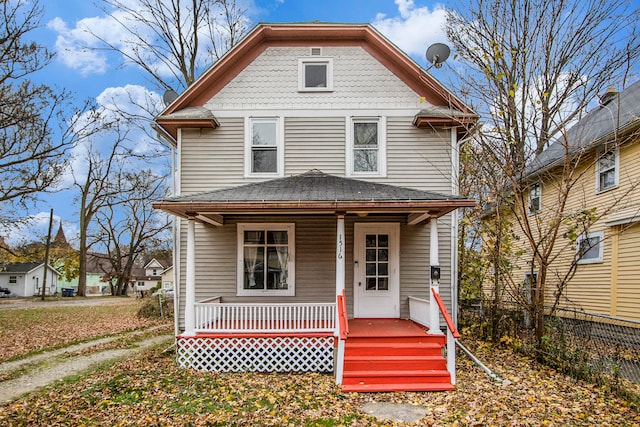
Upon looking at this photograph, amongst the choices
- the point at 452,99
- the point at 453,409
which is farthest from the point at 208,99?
the point at 453,409

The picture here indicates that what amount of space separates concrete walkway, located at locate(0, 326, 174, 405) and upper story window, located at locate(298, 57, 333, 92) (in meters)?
7.72

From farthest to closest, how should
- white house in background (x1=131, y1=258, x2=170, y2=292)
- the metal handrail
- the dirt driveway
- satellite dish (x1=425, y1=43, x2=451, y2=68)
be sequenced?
white house in background (x1=131, y1=258, x2=170, y2=292), the dirt driveway, satellite dish (x1=425, y1=43, x2=451, y2=68), the metal handrail

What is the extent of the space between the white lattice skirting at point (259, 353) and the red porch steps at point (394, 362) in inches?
28.6

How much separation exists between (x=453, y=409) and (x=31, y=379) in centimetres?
746

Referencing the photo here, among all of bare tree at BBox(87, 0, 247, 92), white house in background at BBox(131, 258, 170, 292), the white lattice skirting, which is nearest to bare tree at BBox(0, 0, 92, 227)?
bare tree at BBox(87, 0, 247, 92)

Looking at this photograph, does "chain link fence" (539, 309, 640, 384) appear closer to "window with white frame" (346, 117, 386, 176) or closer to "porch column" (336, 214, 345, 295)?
"porch column" (336, 214, 345, 295)

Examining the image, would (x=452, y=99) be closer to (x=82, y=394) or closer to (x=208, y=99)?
(x=208, y=99)

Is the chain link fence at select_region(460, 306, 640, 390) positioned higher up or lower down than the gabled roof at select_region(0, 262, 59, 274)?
higher up

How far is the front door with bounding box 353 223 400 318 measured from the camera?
9.56 m

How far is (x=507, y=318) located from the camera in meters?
9.55

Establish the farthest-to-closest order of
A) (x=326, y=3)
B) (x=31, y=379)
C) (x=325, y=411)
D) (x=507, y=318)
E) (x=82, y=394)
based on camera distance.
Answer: (x=326, y=3), (x=507, y=318), (x=31, y=379), (x=82, y=394), (x=325, y=411)

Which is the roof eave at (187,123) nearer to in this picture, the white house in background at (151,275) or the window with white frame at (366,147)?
the window with white frame at (366,147)

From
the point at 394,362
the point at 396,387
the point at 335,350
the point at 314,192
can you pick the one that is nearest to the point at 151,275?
Result: the point at 314,192

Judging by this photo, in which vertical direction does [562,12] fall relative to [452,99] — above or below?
above
